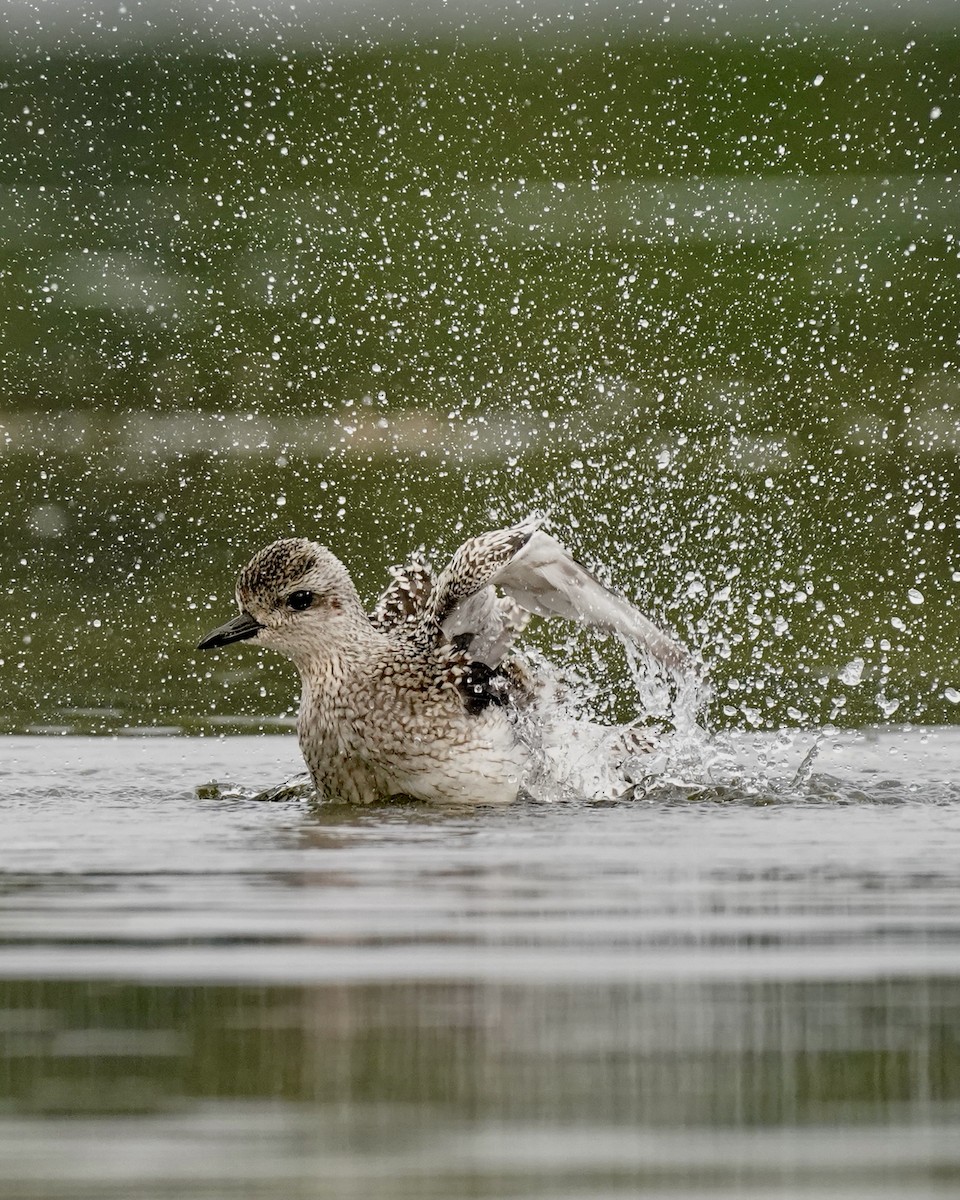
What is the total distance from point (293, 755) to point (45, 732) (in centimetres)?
95

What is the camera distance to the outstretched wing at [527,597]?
820 centimetres

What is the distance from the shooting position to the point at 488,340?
17.6m

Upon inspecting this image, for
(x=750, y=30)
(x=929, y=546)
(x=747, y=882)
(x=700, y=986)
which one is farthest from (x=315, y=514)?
(x=750, y=30)

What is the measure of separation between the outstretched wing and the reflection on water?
114 centimetres

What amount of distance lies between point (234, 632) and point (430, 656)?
0.62m

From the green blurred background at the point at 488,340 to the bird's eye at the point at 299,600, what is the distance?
4.27 feet

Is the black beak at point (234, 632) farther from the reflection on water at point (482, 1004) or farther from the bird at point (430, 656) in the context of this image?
the reflection on water at point (482, 1004)

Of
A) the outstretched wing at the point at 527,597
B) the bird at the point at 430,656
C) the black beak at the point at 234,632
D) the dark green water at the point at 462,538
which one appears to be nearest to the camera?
the dark green water at the point at 462,538

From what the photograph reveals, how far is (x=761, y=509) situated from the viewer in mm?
13445

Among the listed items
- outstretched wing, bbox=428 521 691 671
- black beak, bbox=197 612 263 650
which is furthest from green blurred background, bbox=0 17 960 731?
outstretched wing, bbox=428 521 691 671

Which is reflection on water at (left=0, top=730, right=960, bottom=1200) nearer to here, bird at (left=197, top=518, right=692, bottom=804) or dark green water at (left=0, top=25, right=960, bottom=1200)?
dark green water at (left=0, top=25, right=960, bottom=1200)

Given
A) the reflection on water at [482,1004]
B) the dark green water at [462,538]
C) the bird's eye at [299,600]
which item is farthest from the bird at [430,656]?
the reflection on water at [482,1004]

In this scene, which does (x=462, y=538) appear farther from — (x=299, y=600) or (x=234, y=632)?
(x=234, y=632)

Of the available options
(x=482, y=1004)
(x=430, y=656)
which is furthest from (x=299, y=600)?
(x=482, y=1004)
